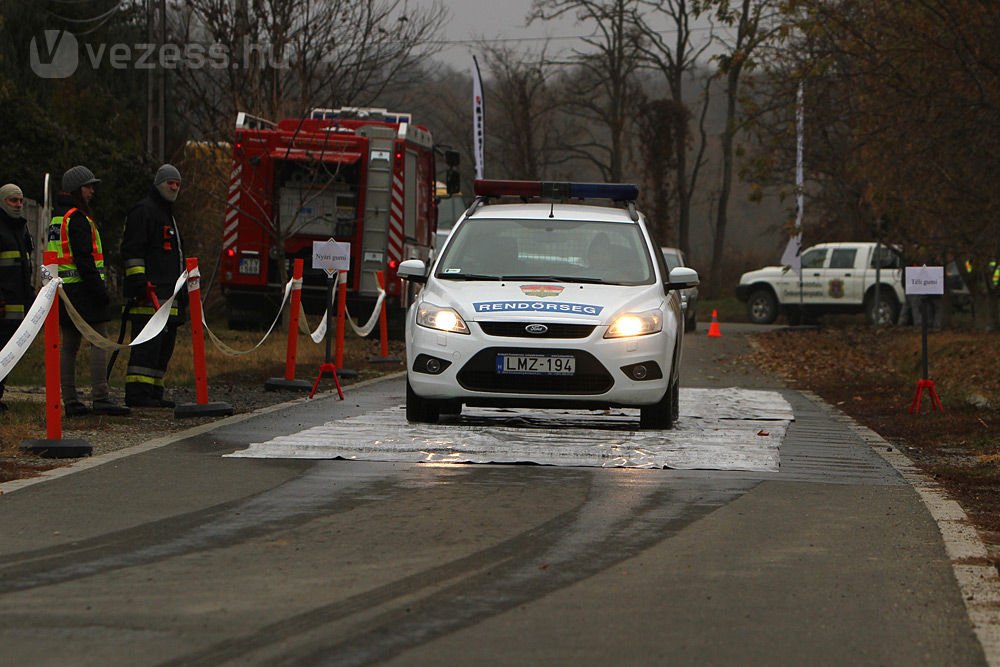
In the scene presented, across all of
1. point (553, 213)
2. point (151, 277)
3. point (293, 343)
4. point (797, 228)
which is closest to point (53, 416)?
point (151, 277)

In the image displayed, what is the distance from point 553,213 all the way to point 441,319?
1983 millimetres

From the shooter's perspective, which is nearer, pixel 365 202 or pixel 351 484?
pixel 351 484

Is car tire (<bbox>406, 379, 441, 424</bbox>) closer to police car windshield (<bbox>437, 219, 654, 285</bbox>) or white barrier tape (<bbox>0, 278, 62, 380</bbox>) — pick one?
police car windshield (<bbox>437, 219, 654, 285</bbox>)

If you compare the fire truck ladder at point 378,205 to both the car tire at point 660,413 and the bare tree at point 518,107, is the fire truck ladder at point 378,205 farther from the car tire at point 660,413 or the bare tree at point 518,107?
the bare tree at point 518,107

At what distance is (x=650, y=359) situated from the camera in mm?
11781

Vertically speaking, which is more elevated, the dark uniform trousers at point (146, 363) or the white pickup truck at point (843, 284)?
the white pickup truck at point (843, 284)

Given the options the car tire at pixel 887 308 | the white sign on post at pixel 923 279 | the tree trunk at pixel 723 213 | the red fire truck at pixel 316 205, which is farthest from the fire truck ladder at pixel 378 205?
the tree trunk at pixel 723 213

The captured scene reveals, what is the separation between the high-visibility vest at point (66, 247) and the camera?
1292cm

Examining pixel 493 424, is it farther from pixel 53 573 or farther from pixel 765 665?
pixel 765 665

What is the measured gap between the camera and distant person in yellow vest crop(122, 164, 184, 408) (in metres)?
13.6

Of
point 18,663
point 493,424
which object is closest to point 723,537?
point 18,663

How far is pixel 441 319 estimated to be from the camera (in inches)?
467

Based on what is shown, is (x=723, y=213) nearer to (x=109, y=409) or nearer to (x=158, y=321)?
(x=158, y=321)

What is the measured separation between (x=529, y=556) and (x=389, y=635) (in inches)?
61.4
